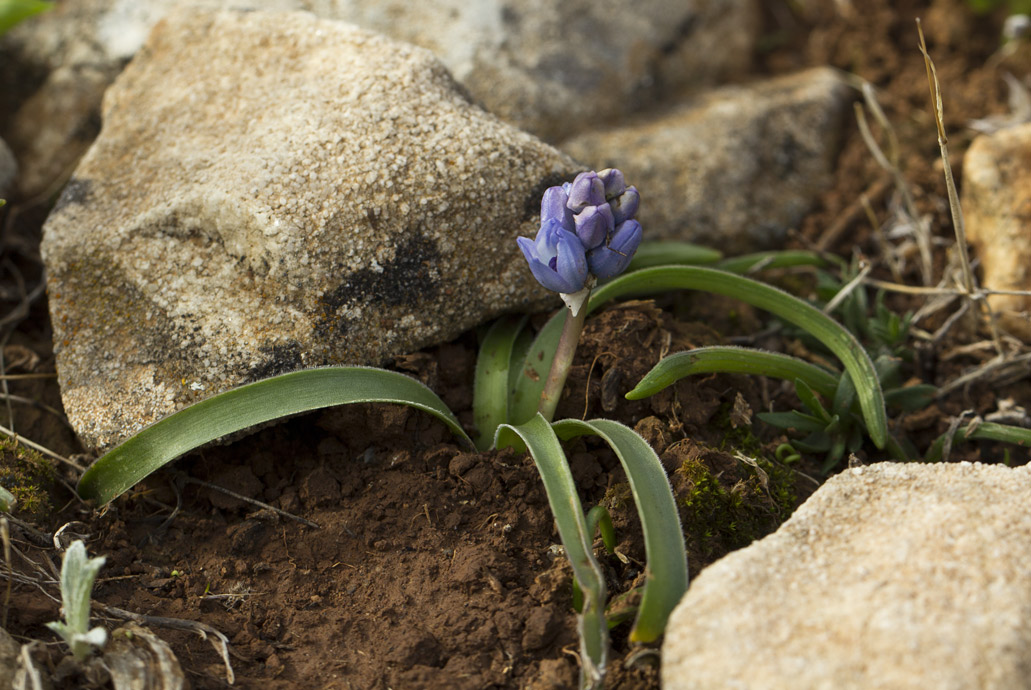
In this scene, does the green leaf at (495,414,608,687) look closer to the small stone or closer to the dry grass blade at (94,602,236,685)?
the small stone

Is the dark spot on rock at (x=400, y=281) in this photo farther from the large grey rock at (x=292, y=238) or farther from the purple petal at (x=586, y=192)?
the purple petal at (x=586, y=192)

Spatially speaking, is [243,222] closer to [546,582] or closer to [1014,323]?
[546,582]

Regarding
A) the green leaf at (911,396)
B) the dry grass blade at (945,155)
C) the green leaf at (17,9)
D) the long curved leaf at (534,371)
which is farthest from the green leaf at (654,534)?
the green leaf at (17,9)

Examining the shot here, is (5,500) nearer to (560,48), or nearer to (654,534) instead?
(654,534)

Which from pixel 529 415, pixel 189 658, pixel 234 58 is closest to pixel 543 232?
pixel 529 415

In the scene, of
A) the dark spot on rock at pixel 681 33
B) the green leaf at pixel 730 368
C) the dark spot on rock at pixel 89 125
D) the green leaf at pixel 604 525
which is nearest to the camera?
the green leaf at pixel 604 525

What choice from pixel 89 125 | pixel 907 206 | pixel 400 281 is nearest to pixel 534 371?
pixel 400 281
